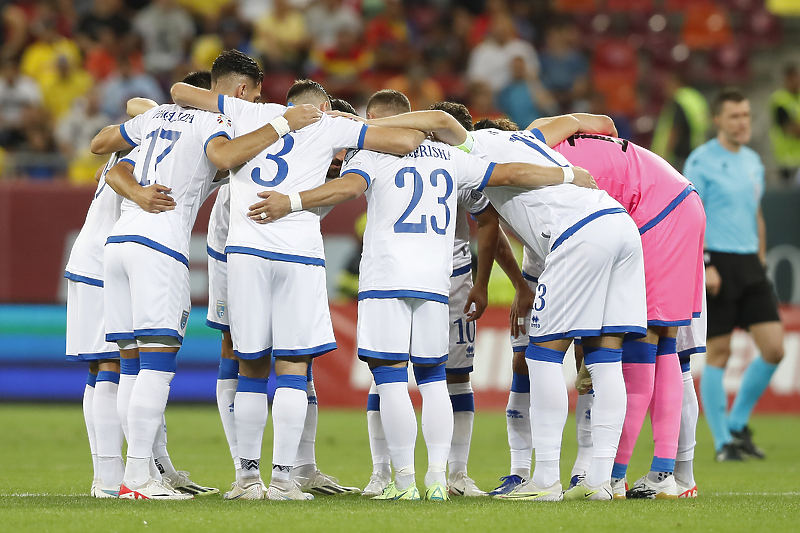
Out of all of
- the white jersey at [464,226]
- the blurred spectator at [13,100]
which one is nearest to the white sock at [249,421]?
the white jersey at [464,226]

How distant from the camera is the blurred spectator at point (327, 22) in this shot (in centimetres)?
1758

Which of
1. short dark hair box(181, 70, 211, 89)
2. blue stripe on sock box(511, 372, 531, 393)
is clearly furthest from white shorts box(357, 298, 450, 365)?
short dark hair box(181, 70, 211, 89)

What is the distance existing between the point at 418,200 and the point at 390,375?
1.04 meters

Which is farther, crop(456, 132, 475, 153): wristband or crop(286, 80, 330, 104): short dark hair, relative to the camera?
crop(286, 80, 330, 104): short dark hair

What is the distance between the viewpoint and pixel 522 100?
53.5 ft

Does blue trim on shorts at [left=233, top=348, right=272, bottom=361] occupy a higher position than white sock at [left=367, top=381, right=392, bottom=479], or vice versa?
blue trim on shorts at [left=233, top=348, right=272, bottom=361]

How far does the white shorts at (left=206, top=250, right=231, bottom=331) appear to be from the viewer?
6555 mm

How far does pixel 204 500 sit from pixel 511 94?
1178 centimetres

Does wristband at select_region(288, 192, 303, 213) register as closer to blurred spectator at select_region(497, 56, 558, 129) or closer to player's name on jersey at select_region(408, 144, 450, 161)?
player's name on jersey at select_region(408, 144, 450, 161)

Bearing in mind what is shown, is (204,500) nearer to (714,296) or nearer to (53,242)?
(714,296)

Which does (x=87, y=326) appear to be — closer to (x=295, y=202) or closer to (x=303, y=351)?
(x=303, y=351)

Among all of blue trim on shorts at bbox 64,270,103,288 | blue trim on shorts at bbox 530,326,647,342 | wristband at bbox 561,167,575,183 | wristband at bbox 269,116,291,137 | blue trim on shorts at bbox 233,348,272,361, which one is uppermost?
wristband at bbox 269,116,291,137

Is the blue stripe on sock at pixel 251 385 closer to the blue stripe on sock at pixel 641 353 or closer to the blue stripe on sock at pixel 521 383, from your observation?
the blue stripe on sock at pixel 521 383

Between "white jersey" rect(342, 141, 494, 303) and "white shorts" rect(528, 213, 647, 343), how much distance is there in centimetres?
61
